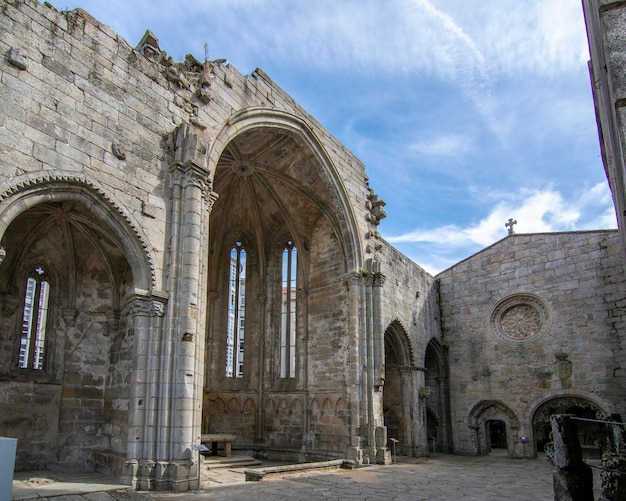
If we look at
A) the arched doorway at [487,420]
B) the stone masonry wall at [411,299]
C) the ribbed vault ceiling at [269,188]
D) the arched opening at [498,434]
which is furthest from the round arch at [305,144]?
the arched opening at [498,434]

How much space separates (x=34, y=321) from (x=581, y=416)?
17520 mm

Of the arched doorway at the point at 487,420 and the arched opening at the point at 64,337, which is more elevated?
the arched opening at the point at 64,337

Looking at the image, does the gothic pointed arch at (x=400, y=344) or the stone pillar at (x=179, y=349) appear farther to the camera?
the gothic pointed arch at (x=400, y=344)

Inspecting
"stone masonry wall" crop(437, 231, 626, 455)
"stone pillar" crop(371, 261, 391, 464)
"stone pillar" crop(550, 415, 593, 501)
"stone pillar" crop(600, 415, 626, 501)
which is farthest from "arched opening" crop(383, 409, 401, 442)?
"stone pillar" crop(600, 415, 626, 501)

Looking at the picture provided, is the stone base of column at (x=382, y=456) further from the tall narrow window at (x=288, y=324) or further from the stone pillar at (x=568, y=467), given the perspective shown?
the stone pillar at (x=568, y=467)

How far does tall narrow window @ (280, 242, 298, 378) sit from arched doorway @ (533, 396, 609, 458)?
789 cm

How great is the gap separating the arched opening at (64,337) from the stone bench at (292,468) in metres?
2.61

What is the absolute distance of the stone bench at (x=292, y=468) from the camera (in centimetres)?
996

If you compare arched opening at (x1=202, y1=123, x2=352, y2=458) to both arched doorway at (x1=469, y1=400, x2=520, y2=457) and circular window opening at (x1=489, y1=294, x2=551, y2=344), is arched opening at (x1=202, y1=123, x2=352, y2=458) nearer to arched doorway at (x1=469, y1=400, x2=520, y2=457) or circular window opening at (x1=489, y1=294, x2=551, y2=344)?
arched doorway at (x1=469, y1=400, x2=520, y2=457)

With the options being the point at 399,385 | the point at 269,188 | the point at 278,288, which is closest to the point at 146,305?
the point at 269,188

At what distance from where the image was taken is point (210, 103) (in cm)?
1089

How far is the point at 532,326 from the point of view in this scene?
17.4 meters

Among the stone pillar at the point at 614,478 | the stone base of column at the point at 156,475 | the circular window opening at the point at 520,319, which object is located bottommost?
the stone base of column at the point at 156,475

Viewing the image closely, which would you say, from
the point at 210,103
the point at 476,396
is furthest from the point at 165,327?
the point at 476,396
